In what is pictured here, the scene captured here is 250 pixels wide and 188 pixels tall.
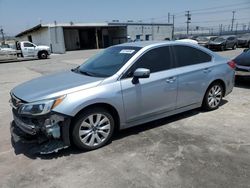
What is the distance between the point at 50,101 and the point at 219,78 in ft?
11.9

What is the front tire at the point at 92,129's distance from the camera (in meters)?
3.50

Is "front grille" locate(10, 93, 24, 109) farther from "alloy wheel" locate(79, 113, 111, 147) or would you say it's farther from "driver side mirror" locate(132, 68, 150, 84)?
"driver side mirror" locate(132, 68, 150, 84)

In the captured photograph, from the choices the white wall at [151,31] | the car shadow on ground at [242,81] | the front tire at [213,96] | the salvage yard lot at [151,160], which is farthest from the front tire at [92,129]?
the white wall at [151,31]

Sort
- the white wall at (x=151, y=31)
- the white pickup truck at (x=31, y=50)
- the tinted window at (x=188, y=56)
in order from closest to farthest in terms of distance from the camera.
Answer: the tinted window at (x=188, y=56)
the white pickup truck at (x=31, y=50)
the white wall at (x=151, y=31)

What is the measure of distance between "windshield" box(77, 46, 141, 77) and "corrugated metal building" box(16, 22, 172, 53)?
30728 millimetres

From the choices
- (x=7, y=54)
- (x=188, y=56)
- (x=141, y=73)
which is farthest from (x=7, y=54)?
(x=141, y=73)

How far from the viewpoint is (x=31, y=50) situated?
22.1m

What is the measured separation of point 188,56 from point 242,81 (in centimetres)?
371

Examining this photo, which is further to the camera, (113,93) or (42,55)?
(42,55)

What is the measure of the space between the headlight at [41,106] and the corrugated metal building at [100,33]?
32036 mm

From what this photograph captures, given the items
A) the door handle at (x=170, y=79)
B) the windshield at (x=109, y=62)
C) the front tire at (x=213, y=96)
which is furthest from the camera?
the front tire at (x=213, y=96)

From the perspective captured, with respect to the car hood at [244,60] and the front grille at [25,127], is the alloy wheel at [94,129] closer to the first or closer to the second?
the front grille at [25,127]

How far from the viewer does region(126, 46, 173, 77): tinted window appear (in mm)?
4037

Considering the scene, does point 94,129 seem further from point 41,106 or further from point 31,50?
point 31,50
